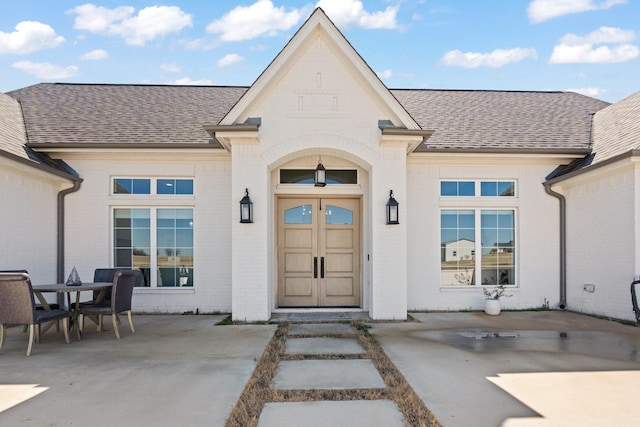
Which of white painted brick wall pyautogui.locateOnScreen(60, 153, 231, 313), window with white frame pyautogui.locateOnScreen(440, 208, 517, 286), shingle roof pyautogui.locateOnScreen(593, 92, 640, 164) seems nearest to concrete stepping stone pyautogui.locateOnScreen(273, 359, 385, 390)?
white painted brick wall pyautogui.locateOnScreen(60, 153, 231, 313)

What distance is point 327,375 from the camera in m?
5.03

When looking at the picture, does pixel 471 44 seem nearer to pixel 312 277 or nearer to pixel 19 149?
pixel 312 277

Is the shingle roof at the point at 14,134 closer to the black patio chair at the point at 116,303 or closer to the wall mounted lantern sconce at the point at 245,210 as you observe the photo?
the black patio chair at the point at 116,303

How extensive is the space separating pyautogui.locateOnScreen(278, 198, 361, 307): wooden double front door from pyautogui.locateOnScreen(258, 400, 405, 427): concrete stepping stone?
562 centimetres

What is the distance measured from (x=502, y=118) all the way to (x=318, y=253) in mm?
6066

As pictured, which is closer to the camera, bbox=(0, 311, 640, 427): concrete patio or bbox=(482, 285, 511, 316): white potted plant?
bbox=(0, 311, 640, 427): concrete patio

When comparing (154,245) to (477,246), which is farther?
(477,246)

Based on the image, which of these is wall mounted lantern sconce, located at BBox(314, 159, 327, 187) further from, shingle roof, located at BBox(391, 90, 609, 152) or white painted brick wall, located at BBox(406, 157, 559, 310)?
shingle roof, located at BBox(391, 90, 609, 152)

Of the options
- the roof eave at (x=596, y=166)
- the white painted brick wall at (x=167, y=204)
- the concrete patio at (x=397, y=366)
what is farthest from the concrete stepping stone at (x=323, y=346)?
the roof eave at (x=596, y=166)

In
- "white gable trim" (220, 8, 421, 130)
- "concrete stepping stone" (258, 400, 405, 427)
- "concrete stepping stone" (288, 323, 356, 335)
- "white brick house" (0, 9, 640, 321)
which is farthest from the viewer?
"white brick house" (0, 9, 640, 321)

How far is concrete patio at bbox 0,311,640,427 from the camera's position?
3.90 meters

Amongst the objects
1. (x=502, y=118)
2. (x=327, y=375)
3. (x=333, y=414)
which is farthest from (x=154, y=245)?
(x=502, y=118)

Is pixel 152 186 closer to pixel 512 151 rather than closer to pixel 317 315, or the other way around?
pixel 317 315

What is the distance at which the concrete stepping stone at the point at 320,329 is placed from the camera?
7418mm
